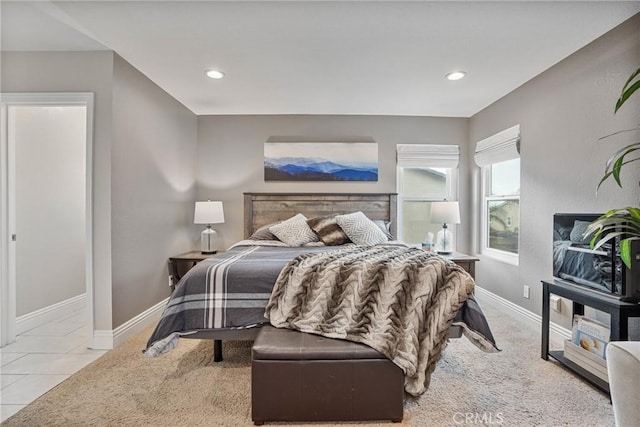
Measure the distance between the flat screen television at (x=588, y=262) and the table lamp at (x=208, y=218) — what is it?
3.25 meters

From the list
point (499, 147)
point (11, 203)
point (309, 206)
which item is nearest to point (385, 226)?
point (309, 206)

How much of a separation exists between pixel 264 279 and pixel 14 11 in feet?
7.84

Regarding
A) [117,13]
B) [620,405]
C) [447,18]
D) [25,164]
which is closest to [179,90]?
[117,13]

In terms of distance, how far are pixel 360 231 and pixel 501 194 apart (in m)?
1.75

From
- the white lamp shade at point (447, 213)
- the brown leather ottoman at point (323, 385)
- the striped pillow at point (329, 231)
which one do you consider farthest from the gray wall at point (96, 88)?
the white lamp shade at point (447, 213)

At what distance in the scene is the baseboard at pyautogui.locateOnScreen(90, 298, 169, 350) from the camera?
8.06ft

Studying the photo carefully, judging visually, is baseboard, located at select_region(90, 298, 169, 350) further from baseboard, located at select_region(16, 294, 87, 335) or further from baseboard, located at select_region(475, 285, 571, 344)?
baseboard, located at select_region(475, 285, 571, 344)

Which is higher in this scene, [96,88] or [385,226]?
[96,88]

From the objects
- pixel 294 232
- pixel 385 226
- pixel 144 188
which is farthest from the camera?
pixel 385 226

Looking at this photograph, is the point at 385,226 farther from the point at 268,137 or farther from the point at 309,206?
the point at 268,137

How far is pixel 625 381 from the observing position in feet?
3.62

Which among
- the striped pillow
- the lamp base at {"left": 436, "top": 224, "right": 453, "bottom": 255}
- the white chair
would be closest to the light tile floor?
the striped pillow

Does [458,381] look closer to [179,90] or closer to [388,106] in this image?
[388,106]

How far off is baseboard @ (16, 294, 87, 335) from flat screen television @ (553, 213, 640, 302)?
4.46 metres
